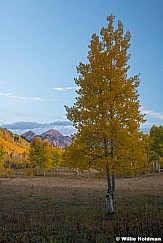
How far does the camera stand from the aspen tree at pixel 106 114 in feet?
46.6

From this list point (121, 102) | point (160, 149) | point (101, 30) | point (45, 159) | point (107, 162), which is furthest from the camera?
point (45, 159)

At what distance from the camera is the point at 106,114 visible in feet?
48.2

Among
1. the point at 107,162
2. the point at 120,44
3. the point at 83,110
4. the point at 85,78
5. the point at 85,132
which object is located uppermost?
the point at 120,44

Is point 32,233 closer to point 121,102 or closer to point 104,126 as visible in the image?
point 104,126

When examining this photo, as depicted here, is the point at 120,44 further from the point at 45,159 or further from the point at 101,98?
the point at 45,159

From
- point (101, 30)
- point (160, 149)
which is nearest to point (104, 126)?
point (101, 30)

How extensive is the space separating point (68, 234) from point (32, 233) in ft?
4.90

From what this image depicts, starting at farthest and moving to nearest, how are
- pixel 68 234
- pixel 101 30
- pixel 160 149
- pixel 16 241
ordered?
pixel 160 149 < pixel 101 30 < pixel 68 234 < pixel 16 241

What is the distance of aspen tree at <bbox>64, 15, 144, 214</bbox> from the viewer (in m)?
14.2

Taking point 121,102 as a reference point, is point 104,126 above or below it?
below

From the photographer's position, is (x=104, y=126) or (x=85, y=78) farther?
(x=85, y=78)

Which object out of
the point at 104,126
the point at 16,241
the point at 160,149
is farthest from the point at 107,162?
the point at 160,149

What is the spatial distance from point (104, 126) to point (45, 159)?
56.8m

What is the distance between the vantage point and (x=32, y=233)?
369 inches
